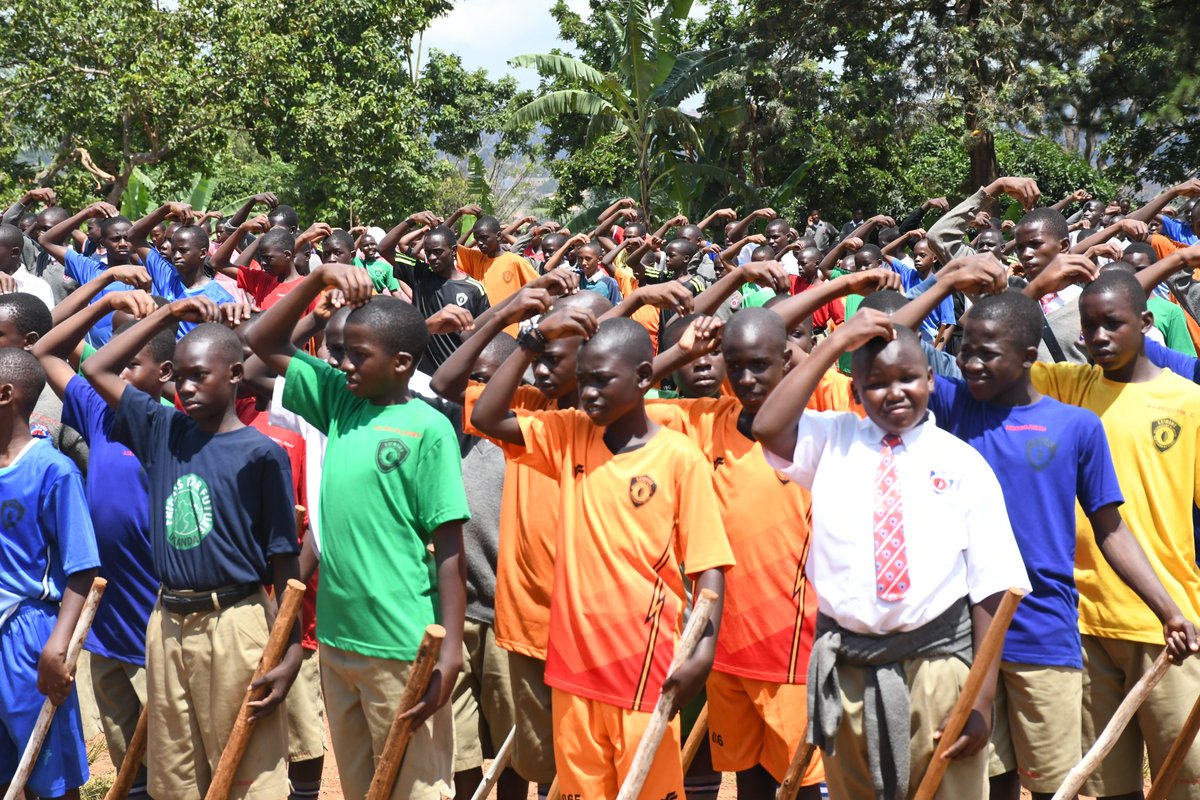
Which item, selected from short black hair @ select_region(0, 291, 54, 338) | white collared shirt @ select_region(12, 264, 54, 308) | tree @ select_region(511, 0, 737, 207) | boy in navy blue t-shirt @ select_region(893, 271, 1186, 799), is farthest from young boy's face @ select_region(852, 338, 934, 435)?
tree @ select_region(511, 0, 737, 207)

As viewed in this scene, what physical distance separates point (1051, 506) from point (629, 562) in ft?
4.41

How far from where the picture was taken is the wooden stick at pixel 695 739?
4.60 metres

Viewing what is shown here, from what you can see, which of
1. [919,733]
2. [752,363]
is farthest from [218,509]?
[919,733]

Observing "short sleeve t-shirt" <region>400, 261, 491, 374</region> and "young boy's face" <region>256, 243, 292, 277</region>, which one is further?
"young boy's face" <region>256, 243, 292, 277</region>

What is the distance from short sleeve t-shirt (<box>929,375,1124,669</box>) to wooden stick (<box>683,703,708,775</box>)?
1.13 m

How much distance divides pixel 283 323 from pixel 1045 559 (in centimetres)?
248

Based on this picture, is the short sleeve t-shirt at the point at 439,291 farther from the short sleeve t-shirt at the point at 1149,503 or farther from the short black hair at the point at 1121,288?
the short sleeve t-shirt at the point at 1149,503

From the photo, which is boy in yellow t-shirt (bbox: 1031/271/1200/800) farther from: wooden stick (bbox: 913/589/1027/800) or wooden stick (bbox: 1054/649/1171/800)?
wooden stick (bbox: 913/589/1027/800)

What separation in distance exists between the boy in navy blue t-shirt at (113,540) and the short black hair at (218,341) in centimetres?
36

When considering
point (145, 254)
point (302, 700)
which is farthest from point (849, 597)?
point (145, 254)

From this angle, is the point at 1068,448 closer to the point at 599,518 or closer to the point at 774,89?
the point at 599,518

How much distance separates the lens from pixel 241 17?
20.1 m

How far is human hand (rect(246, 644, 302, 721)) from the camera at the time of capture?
3.82m

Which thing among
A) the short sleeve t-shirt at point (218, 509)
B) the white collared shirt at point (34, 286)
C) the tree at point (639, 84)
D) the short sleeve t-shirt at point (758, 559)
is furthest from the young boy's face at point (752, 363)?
the tree at point (639, 84)
